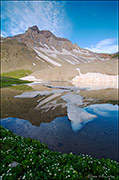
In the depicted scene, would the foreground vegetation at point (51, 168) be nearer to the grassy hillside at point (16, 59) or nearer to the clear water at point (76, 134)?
the clear water at point (76, 134)

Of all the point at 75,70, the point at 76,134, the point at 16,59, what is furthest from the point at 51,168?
the point at 16,59

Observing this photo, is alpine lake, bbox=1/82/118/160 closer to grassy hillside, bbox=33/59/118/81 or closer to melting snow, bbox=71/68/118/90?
melting snow, bbox=71/68/118/90

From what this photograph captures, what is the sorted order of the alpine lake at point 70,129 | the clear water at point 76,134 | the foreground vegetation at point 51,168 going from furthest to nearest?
the alpine lake at point 70,129
the clear water at point 76,134
the foreground vegetation at point 51,168

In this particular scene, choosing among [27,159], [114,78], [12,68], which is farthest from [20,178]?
[12,68]

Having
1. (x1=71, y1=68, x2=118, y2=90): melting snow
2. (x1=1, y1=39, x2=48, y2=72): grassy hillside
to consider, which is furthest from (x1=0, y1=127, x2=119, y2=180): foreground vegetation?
(x1=1, y1=39, x2=48, y2=72): grassy hillside

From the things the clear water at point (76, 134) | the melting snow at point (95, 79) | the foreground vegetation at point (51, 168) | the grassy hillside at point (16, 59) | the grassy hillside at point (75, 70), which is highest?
the grassy hillside at point (16, 59)

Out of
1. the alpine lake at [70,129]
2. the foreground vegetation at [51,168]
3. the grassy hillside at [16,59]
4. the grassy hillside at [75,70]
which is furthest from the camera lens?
the grassy hillside at [16,59]

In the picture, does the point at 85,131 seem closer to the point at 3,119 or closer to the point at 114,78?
the point at 3,119

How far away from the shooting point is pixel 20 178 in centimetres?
428

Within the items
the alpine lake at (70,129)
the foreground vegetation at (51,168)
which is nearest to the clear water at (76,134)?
the alpine lake at (70,129)

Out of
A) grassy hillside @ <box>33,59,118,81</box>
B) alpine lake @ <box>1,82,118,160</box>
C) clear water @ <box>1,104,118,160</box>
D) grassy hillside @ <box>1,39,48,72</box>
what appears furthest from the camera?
grassy hillside @ <box>1,39,48,72</box>

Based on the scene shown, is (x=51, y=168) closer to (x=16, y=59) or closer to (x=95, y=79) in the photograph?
(x=95, y=79)

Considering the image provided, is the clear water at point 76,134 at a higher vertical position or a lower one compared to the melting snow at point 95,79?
lower

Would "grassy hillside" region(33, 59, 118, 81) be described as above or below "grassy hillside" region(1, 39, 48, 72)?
below
